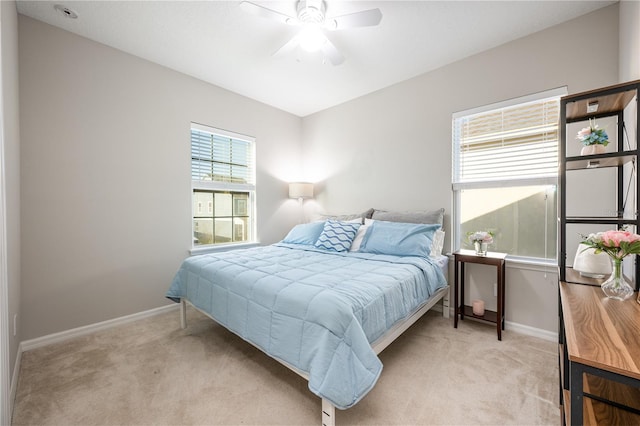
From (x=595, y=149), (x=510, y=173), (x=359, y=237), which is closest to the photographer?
(x=595, y=149)

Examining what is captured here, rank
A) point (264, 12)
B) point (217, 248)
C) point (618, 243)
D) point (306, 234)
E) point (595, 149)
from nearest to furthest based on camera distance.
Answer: point (618, 243)
point (595, 149)
point (264, 12)
point (306, 234)
point (217, 248)

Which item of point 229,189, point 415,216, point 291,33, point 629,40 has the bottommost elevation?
point 415,216

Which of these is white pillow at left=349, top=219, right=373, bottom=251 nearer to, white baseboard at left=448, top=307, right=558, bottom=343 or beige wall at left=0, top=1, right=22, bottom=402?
white baseboard at left=448, top=307, right=558, bottom=343

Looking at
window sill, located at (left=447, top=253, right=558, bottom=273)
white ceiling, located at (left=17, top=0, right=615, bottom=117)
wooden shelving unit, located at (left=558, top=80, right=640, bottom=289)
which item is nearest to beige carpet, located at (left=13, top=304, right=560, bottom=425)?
window sill, located at (left=447, top=253, right=558, bottom=273)

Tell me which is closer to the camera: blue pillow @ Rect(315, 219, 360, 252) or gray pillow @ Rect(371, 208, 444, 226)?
gray pillow @ Rect(371, 208, 444, 226)

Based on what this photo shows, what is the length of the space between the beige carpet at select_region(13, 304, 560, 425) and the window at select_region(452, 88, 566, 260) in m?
0.94

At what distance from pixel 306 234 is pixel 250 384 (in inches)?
73.4

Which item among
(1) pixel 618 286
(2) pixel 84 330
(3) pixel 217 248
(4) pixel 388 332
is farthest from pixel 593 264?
(2) pixel 84 330

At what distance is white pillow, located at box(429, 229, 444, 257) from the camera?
2817mm

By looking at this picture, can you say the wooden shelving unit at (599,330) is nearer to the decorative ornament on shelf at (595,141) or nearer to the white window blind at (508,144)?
the decorative ornament on shelf at (595,141)

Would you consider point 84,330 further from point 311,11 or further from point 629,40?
point 629,40

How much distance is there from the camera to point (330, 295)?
156 centimetres

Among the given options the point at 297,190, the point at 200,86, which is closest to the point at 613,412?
the point at 297,190

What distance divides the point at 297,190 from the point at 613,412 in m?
3.65
